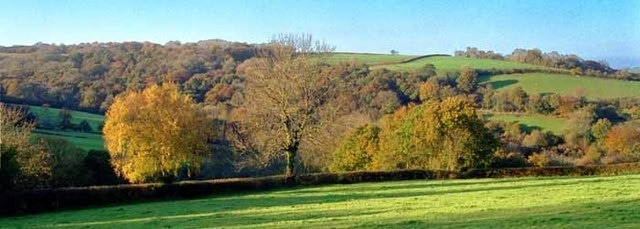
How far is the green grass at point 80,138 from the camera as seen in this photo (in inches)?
2676

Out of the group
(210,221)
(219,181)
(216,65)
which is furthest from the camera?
(216,65)

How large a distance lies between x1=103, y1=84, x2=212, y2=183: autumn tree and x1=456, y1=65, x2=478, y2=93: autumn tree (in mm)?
49565

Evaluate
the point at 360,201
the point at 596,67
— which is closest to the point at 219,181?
the point at 360,201

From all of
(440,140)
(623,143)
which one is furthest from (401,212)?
(623,143)

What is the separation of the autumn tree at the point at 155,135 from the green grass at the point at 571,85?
55.2m

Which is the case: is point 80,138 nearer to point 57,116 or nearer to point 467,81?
point 57,116

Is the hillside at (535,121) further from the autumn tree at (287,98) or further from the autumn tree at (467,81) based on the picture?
the autumn tree at (287,98)

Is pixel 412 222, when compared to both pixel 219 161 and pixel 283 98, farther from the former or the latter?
pixel 219 161

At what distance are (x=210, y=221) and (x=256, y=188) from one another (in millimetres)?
20230

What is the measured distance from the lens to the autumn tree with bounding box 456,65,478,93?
303ft

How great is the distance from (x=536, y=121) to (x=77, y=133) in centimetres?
5697

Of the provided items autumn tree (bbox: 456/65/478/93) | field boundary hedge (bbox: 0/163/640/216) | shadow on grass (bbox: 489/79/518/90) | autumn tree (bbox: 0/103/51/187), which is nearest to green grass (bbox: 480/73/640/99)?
shadow on grass (bbox: 489/79/518/90)

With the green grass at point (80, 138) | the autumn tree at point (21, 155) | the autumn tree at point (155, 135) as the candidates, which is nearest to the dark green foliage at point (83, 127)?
the green grass at point (80, 138)

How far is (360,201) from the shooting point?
29953 millimetres
